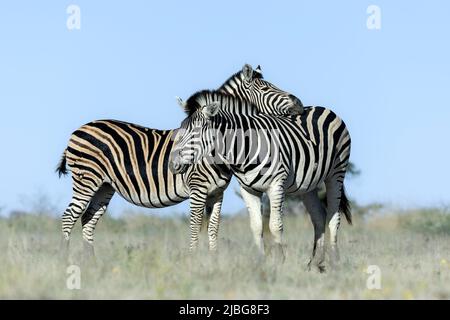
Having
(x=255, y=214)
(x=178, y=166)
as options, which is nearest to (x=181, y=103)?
(x=178, y=166)

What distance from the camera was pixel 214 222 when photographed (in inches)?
533

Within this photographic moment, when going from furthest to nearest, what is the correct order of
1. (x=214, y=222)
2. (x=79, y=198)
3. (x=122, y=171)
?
(x=122, y=171) → (x=79, y=198) → (x=214, y=222)

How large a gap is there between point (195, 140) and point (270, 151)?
110 cm

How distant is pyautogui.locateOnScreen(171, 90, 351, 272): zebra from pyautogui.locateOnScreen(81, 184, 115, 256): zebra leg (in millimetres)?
3005

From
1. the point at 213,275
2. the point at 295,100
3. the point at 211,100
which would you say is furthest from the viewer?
the point at 295,100

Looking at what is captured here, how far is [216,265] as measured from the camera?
1103 centimetres

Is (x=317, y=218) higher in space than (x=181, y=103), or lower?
lower

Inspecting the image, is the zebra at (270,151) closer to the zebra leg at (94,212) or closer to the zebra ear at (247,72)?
the zebra ear at (247,72)

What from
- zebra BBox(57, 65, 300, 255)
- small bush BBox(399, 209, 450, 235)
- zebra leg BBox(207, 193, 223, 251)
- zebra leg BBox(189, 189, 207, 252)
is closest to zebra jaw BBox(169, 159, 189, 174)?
zebra leg BBox(189, 189, 207, 252)

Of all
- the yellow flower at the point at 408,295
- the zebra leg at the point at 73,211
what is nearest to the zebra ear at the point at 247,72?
the zebra leg at the point at 73,211

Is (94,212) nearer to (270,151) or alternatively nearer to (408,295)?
(270,151)

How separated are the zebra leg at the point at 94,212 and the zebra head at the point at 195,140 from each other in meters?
3.26

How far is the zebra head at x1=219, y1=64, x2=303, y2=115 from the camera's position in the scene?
13.1 m

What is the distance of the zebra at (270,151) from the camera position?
38.0 ft
